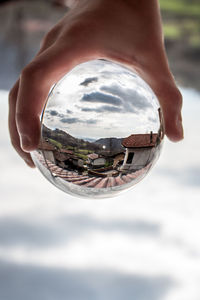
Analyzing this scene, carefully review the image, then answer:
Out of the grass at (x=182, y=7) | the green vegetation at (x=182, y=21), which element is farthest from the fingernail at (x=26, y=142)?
the grass at (x=182, y=7)

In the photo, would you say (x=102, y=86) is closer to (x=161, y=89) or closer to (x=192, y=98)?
(x=161, y=89)

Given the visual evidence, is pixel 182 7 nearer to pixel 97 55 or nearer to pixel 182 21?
pixel 182 21

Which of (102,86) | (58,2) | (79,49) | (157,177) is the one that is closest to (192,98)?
(157,177)

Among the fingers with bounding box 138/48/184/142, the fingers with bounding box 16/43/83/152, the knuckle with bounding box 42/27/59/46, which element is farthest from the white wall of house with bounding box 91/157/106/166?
the knuckle with bounding box 42/27/59/46

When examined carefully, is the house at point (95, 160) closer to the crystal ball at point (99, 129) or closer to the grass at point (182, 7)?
the crystal ball at point (99, 129)

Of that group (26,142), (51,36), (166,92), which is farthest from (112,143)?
(51,36)

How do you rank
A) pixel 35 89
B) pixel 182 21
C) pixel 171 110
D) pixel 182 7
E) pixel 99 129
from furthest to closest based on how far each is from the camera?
1. pixel 182 7
2. pixel 182 21
3. pixel 171 110
4. pixel 35 89
5. pixel 99 129

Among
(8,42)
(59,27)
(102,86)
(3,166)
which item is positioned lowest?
(3,166)
